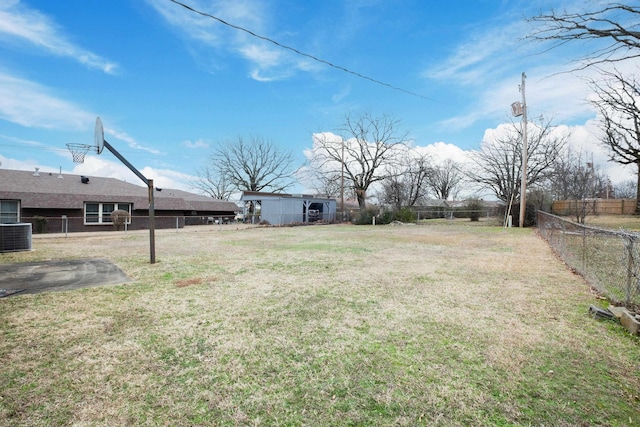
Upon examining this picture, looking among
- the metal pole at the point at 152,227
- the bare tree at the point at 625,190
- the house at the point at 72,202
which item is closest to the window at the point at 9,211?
the house at the point at 72,202

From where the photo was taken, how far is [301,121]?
29.9 metres

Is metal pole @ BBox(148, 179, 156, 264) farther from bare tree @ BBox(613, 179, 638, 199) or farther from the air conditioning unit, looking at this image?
bare tree @ BBox(613, 179, 638, 199)

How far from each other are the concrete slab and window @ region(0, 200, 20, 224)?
46.2ft

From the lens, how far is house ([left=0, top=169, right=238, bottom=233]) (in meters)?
16.9

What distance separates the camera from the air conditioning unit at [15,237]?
349 inches

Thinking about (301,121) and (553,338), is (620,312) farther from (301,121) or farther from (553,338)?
(301,121)

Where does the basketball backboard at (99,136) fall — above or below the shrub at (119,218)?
above

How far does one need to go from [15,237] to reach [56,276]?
17.4ft

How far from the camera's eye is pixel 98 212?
783 inches

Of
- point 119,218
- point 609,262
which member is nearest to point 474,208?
point 609,262

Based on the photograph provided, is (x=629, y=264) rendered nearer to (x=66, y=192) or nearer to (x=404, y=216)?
(x=404, y=216)

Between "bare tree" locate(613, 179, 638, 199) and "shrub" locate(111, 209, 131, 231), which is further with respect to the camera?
"bare tree" locate(613, 179, 638, 199)

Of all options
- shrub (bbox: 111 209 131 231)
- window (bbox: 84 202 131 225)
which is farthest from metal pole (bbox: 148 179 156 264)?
window (bbox: 84 202 131 225)

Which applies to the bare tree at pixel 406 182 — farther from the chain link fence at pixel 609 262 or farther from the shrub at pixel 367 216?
the chain link fence at pixel 609 262
